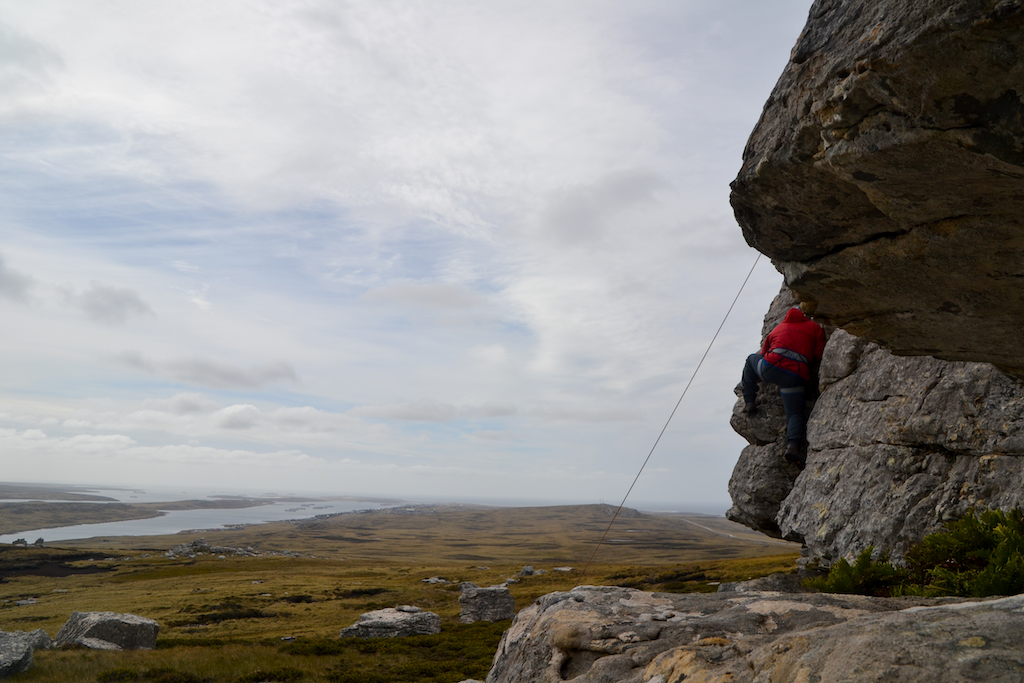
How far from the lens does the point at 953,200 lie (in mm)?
5531

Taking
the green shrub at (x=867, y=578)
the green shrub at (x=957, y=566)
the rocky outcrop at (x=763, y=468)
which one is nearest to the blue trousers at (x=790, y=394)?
the rocky outcrop at (x=763, y=468)

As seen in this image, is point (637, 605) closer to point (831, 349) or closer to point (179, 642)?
point (831, 349)

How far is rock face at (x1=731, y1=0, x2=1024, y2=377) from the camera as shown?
422cm

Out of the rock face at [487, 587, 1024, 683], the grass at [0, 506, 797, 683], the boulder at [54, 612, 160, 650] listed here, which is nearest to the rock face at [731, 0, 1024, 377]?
the rock face at [487, 587, 1024, 683]

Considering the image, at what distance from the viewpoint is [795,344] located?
56.9 ft

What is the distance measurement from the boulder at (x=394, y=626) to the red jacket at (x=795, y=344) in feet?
105

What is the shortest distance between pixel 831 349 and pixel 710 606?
12.4 metres

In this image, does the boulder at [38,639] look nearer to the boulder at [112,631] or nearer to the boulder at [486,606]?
the boulder at [112,631]

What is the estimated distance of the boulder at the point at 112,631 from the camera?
31.2 m

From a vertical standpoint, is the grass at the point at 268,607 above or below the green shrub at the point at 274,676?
below

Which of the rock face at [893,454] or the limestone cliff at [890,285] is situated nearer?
the limestone cliff at [890,285]

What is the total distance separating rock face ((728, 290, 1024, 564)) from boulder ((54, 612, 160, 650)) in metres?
36.2

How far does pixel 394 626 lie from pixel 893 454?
1381 inches

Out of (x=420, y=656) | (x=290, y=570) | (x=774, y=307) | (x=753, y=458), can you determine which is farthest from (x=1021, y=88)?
(x=290, y=570)
